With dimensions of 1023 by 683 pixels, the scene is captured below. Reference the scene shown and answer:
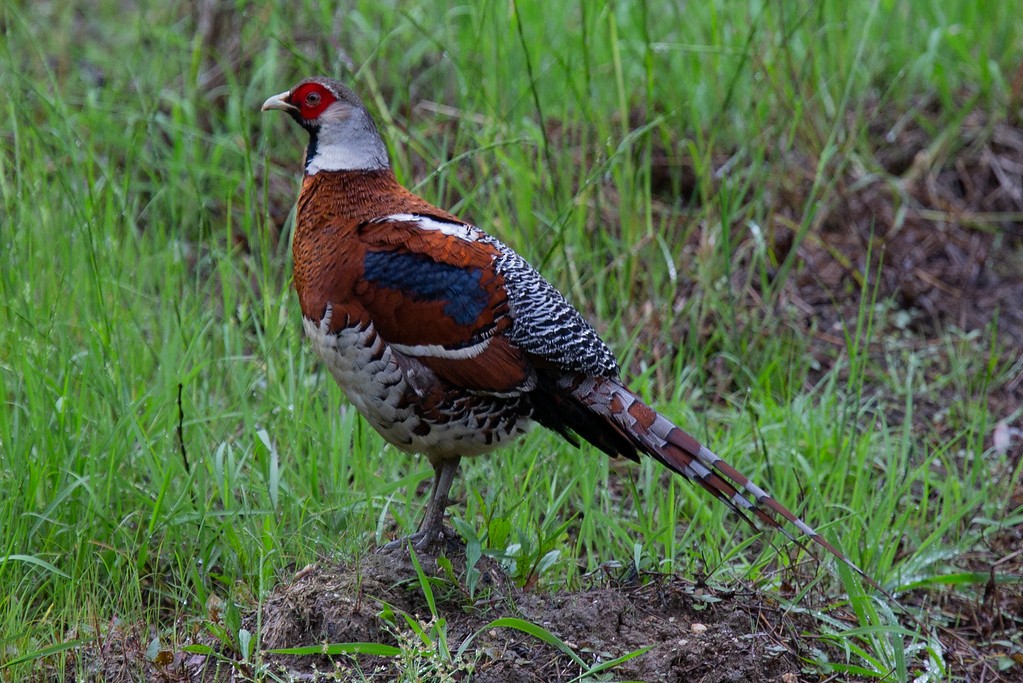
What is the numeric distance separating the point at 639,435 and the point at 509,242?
70.8 inches

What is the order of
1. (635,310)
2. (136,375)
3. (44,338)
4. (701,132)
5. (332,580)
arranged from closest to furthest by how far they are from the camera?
(332,580)
(44,338)
(136,375)
(635,310)
(701,132)

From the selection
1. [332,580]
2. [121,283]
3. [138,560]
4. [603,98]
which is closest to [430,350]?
[332,580]

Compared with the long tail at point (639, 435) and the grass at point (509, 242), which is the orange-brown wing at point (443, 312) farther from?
the grass at point (509, 242)

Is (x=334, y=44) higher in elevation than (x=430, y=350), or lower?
higher

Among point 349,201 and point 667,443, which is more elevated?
point 349,201

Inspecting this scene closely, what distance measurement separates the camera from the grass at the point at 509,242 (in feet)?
11.7

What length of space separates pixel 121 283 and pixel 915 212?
376 cm

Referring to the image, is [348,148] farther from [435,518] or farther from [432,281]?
[435,518]

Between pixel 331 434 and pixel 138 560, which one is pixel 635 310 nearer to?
pixel 331 434

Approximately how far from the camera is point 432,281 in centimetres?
342

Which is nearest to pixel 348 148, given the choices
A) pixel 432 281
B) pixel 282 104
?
pixel 282 104

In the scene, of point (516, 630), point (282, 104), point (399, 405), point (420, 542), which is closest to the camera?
point (516, 630)

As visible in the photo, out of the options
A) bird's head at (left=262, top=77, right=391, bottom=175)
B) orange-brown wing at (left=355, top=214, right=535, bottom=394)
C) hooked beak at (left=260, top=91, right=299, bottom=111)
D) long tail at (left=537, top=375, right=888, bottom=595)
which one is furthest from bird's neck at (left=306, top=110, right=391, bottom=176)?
long tail at (left=537, top=375, right=888, bottom=595)

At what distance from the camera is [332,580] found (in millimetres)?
3312
